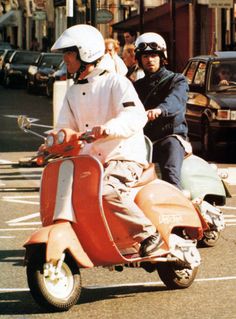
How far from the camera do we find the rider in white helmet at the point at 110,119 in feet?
25.3

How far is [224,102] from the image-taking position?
1886cm

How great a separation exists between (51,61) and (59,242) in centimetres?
3807

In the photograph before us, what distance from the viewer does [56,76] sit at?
3775 centimetres

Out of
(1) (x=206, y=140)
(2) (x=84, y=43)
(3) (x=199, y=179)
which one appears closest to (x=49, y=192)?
(2) (x=84, y=43)

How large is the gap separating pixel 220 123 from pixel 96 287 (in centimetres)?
1063

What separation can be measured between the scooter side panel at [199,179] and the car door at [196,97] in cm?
874

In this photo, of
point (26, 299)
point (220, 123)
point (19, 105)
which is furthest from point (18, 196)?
point (19, 105)

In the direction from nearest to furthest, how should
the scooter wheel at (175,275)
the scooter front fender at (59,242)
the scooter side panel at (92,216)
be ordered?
the scooter front fender at (59,242) → the scooter side panel at (92,216) → the scooter wheel at (175,275)

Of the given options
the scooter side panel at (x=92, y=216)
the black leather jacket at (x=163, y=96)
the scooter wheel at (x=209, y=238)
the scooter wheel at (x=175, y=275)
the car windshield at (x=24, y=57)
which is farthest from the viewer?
the car windshield at (x=24, y=57)

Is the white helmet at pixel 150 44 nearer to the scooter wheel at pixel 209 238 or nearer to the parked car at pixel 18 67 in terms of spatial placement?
the scooter wheel at pixel 209 238

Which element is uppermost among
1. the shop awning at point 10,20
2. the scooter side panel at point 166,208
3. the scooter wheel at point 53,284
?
the shop awning at point 10,20

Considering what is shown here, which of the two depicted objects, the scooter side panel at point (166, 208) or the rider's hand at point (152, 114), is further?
the rider's hand at point (152, 114)

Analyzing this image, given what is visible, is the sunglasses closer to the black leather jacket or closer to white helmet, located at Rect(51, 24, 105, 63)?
the black leather jacket

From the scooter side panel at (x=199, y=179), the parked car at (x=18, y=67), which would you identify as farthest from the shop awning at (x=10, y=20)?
the scooter side panel at (x=199, y=179)
